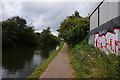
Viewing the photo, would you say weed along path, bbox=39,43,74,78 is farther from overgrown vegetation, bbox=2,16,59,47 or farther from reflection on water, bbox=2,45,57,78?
overgrown vegetation, bbox=2,16,59,47

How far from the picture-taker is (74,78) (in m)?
4.59

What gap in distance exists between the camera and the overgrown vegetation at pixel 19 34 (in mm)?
34719

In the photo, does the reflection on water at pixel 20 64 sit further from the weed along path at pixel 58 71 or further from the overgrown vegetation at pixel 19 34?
the overgrown vegetation at pixel 19 34

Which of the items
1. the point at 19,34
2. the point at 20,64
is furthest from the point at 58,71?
the point at 19,34

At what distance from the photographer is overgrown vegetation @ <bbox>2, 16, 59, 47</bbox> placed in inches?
1367

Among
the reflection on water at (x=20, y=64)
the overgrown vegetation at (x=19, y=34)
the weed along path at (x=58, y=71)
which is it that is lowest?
the reflection on water at (x=20, y=64)

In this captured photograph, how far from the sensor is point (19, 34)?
46375mm

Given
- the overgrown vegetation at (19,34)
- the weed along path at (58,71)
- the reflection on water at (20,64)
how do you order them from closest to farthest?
the weed along path at (58,71) < the reflection on water at (20,64) < the overgrown vegetation at (19,34)

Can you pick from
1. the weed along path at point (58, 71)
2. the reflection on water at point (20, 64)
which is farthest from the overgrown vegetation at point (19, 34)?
the weed along path at point (58, 71)

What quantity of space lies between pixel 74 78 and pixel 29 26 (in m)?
51.7

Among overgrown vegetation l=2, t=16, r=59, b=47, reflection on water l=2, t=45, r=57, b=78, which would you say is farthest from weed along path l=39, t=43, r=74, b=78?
overgrown vegetation l=2, t=16, r=59, b=47

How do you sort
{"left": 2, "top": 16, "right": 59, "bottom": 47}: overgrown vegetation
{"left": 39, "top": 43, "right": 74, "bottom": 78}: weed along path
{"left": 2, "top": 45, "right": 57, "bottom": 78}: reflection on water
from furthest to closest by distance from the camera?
{"left": 2, "top": 16, "right": 59, "bottom": 47}: overgrown vegetation → {"left": 2, "top": 45, "right": 57, "bottom": 78}: reflection on water → {"left": 39, "top": 43, "right": 74, "bottom": 78}: weed along path

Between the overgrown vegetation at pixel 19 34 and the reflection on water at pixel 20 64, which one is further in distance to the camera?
the overgrown vegetation at pixel 19 34

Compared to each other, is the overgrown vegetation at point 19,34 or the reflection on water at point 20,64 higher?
the overgrown vegetation at point 19,34
